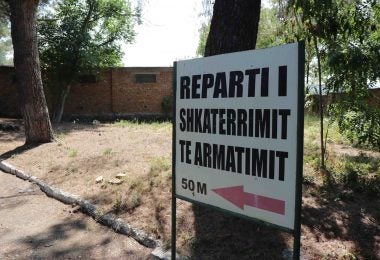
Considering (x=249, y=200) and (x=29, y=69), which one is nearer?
(x=249, y=200)

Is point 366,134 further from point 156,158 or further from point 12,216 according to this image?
point 12,216

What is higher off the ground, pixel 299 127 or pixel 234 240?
pixel 299 127

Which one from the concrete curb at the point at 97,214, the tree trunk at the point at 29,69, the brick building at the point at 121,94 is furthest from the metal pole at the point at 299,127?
the brick building at the point at 121,94

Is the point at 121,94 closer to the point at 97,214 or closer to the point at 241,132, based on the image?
the point at 97,214

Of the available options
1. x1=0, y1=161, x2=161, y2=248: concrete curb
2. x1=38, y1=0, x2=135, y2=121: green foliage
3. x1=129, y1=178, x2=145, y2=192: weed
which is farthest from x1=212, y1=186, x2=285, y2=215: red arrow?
x1=38, y1=0, x2=135, y2=121: green foliage

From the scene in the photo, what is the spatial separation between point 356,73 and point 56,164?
5.76 metres

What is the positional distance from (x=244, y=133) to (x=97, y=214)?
3172mm

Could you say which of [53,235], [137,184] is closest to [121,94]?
[137,184]

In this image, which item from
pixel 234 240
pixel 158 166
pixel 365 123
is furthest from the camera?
pixel 158 166

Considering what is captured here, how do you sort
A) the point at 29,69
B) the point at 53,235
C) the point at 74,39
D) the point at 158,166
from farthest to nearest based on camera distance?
the point at 74,39 < the point at 29,69 < the point at 158,166 < the point at 53,235

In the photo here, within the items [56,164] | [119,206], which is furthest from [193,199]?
[56,164]

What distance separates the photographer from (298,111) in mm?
2541

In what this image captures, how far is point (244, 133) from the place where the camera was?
2924 millimetres

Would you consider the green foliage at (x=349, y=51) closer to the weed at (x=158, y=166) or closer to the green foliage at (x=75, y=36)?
the weed at (x=158, y=166)
